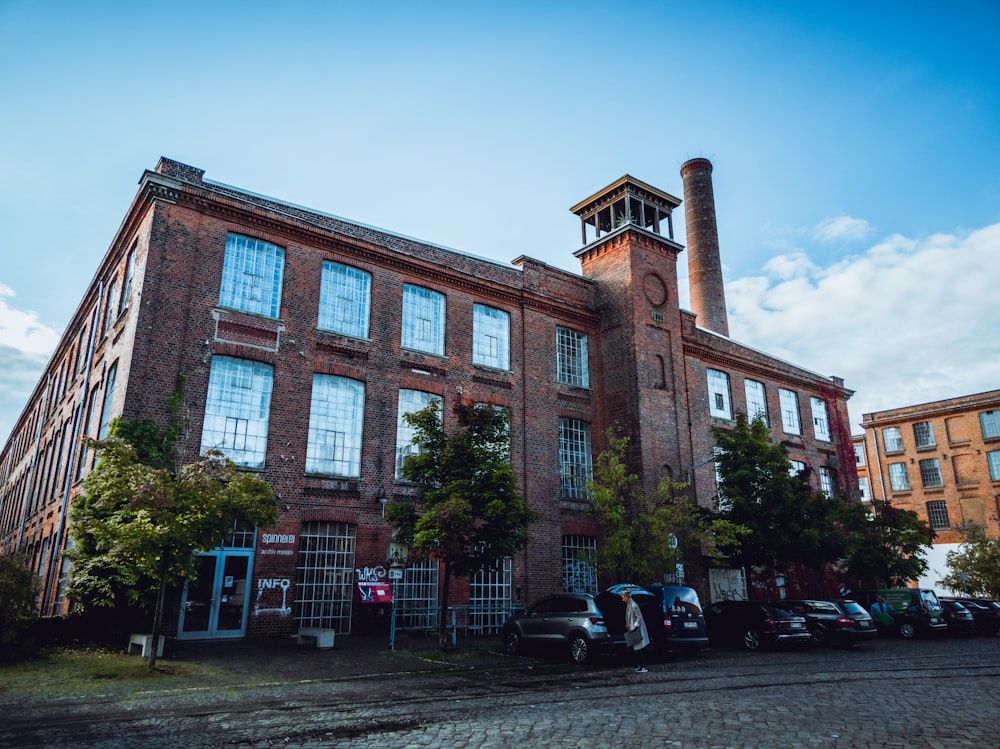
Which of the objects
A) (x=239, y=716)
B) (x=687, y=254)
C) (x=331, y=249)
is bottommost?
(x=239, y=716)

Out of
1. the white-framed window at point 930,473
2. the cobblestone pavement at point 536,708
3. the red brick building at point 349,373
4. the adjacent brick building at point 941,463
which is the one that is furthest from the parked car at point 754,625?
the white-framed window at point 930,473

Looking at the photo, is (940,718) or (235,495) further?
(235,495)

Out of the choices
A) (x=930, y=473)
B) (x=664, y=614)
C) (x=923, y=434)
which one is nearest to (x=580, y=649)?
(x=664, y=614)

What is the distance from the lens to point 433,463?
16094 mm

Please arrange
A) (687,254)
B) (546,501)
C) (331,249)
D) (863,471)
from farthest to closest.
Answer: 1. (863,471)
2. (687,254)
3. (546,501)
4. (331,249)

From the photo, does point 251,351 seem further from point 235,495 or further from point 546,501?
point 546,501

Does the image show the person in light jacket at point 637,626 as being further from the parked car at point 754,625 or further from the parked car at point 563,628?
the parked car at point 754,625

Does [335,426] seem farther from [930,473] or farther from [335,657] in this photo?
[930,473]

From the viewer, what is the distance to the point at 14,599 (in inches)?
508

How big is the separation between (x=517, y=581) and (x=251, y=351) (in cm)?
1003

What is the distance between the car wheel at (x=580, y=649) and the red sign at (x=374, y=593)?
17.0ft

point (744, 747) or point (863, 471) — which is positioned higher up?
point (863, 471)

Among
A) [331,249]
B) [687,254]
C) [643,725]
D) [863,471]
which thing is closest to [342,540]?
[331,249]

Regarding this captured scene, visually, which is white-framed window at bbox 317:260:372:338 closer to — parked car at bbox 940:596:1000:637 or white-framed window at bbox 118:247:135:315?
white-framed window at bbox 118:247:135:315
